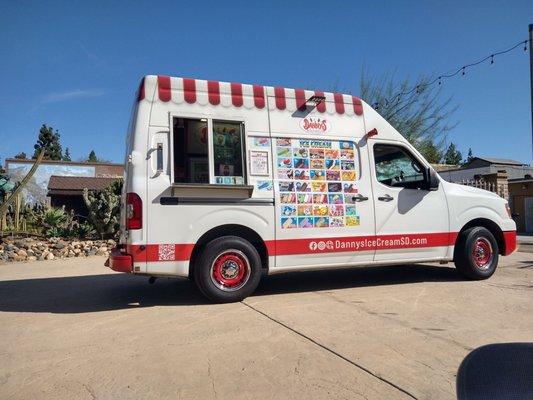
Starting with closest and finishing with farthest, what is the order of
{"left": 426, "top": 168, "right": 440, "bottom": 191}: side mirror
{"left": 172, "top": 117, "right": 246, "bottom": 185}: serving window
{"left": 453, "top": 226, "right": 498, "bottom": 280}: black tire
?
{"left": 172, "top": 117, "right": 246, "bottom": 185}: serving window, {"left": 426, "top": 168, "right": 440, "bottom": 191}: side mirror, {"left": 453, "top": 226, "right": 498, "bottom": 280}: black tire

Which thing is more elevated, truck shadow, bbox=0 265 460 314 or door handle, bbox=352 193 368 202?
door handle, bbox=352 193 368 202

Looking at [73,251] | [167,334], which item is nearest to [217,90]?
[167,334]

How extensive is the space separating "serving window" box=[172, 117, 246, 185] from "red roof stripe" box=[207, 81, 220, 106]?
27 centimetres

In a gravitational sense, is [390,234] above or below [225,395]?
above

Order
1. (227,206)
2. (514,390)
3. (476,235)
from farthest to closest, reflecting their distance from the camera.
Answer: (476,235) → (227,206) → (514,390)

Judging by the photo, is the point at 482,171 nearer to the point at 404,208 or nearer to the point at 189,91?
the point at 404,208

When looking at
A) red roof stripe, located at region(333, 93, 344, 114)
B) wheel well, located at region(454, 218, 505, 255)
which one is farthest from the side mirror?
red roof stripe, located at region(333, 93, 344, 114)

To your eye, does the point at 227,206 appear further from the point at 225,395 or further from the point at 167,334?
the point at 225,395

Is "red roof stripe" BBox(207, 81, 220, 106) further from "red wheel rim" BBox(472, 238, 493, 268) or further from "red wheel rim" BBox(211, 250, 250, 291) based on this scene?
"red wheel rim" BBox(472, 238, 493, 268)

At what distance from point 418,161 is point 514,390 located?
239 inches

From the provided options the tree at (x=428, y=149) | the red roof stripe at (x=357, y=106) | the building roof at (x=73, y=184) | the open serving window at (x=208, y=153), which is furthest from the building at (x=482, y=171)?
the building roof at (x=73, y=184)

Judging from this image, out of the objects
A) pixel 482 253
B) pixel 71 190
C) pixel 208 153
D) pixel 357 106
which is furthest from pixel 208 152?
pixel 71 190

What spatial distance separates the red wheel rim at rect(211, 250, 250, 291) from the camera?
5.74m

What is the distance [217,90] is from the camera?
19.6ft
